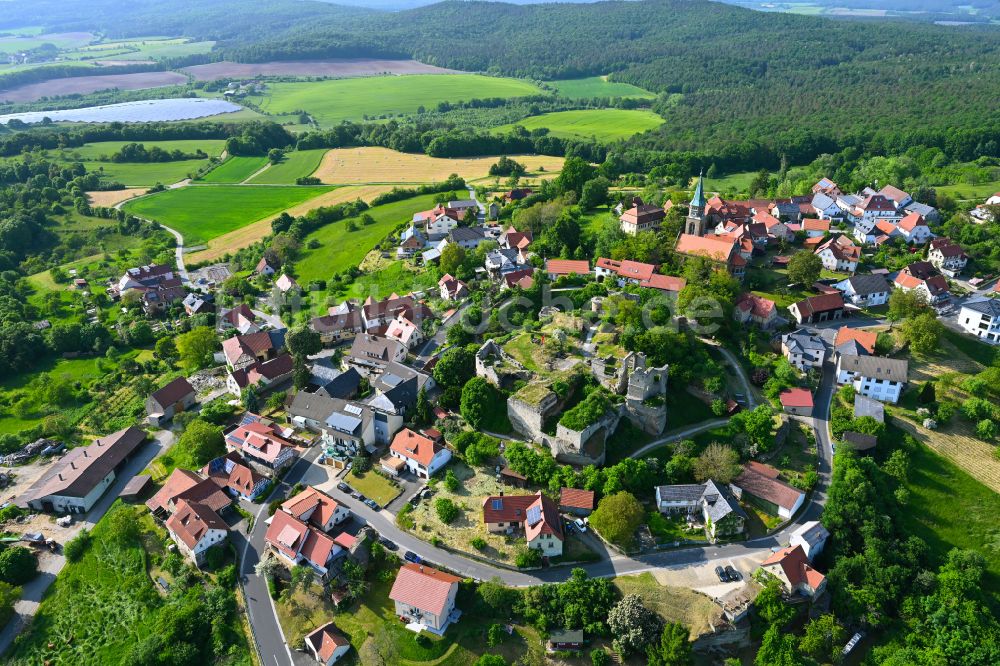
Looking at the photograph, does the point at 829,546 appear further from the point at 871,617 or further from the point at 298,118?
the point at 298,118

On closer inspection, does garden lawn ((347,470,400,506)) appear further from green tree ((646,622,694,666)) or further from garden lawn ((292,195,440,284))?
garden lawn ((292,195,440,284))

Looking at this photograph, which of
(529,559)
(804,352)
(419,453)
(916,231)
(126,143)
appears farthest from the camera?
(126,143)

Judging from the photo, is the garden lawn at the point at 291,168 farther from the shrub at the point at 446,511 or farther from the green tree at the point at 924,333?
the green tree at the point at 924,333

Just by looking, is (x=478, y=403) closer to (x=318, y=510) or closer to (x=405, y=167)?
(x=318, y=510)

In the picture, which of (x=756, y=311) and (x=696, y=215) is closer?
(x=756, y=311)

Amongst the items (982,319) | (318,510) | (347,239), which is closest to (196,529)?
(318,510)
